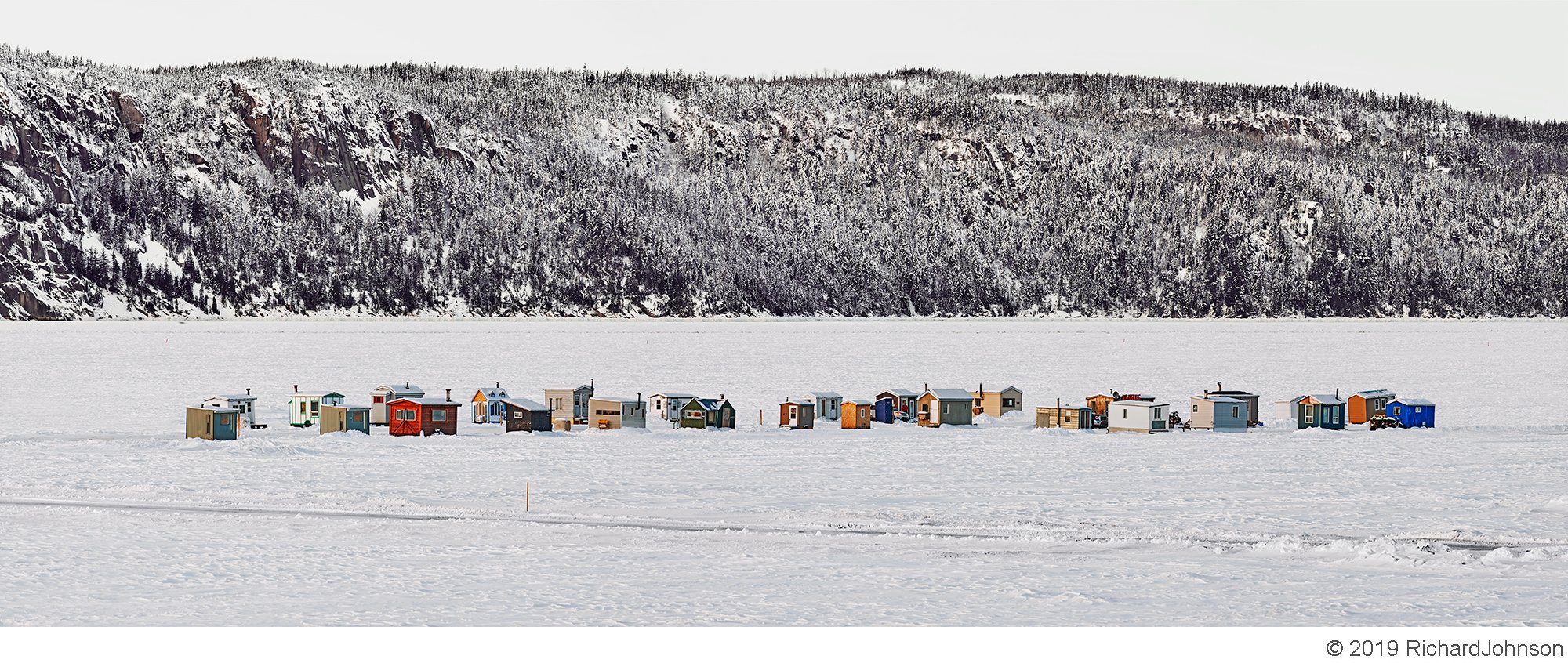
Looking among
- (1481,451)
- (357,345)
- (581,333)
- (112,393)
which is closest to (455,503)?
(1481,451)

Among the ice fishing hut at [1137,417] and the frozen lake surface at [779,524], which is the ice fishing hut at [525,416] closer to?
the frozen lake surface at [779,524]

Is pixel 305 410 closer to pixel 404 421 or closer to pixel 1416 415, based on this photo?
pixel 404 421

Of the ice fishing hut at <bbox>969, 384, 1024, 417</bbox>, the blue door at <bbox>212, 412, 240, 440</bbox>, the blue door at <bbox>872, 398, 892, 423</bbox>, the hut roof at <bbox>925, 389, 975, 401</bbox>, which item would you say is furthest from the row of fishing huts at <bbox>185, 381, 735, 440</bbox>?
the ice fishing hut at <bbox>969, 384, 1024, 417</bbox>

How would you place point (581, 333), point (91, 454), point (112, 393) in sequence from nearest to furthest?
point (91, 454), point (112, 393), point (581, 333)

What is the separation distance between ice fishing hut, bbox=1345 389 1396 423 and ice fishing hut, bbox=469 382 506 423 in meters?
29.4

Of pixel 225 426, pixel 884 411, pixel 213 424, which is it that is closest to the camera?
pixel 213 424

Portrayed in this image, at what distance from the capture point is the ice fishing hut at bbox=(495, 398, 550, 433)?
4653cm

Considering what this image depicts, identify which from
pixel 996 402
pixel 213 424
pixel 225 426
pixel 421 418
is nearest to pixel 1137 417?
pixel 996 402

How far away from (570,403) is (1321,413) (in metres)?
25.3

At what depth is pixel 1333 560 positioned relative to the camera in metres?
22.5

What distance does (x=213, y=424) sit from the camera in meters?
41.9

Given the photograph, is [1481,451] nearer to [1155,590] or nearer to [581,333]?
[1155,590]

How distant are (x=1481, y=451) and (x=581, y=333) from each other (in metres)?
143

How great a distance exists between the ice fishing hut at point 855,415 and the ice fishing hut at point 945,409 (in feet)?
6.52
